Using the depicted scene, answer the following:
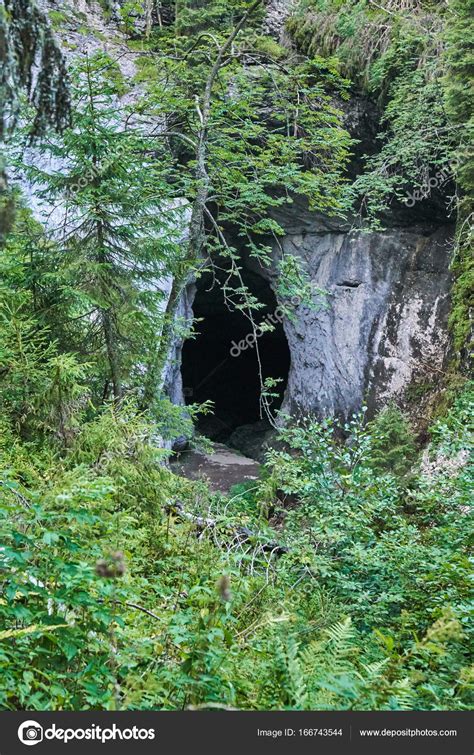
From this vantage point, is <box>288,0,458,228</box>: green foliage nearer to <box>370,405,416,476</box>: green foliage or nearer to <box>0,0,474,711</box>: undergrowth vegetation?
<box>0,0,474,711</box>: undergrowth vegetation


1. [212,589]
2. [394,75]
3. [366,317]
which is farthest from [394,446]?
[394,75]

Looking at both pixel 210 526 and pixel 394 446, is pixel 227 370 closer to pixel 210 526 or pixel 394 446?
pixel 394 446

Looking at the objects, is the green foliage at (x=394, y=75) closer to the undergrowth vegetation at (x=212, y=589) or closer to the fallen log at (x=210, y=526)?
the undergrowth vegetation at (x=212, y=589)

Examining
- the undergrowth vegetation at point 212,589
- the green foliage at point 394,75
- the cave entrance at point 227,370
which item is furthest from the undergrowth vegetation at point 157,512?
the cave entrance at point 227,370

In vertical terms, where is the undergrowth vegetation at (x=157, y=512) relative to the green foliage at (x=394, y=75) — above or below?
below

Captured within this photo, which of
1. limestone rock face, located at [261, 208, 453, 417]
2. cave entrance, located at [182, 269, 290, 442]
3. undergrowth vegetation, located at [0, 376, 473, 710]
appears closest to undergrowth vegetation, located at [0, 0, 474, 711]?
undergrowth vegetation, located at [0, 376, 473, 710]

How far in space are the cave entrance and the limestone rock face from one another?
5.21 metres

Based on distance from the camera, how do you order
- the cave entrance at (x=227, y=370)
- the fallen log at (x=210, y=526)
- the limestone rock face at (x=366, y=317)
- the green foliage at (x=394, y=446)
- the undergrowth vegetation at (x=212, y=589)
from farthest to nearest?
the cave entrance at (x=227, y=370)
the limestone rock face at (x=366, y=317)
the green foliage at (x=394, y=446)
the fallen log at (x=210, y=526)
the undergrowth vegetation at (x=212, y=589)

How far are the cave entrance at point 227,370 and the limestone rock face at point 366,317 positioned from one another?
17.1ft

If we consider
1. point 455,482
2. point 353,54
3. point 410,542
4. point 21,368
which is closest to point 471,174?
point 353,54

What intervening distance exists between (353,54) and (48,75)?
10292 mm

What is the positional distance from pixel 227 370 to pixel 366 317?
28.7 feet

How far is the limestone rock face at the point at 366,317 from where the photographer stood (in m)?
11.3

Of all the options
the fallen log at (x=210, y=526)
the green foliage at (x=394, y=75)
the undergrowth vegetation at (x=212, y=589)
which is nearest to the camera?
the undergrowth vegetation at (x=212, y=589)
